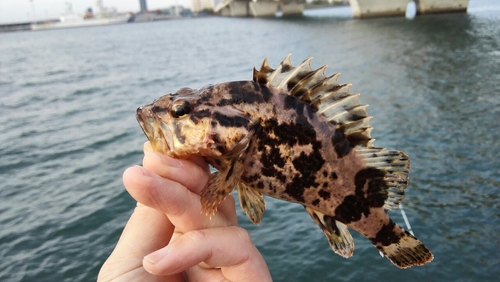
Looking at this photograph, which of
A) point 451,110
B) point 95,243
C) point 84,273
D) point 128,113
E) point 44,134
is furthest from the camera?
point 128,113

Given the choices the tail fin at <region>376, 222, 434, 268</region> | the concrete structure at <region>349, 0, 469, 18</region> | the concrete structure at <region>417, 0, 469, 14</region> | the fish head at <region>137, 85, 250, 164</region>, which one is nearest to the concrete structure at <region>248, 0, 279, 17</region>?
the concrete structure at <region>349, 0, 469, 18</region>

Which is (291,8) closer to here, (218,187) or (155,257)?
(218,187)

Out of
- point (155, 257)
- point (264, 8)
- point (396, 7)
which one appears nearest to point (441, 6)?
point (396, 7)

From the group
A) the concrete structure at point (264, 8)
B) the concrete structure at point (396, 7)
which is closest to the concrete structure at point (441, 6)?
the concrete structure at point (396, 7)

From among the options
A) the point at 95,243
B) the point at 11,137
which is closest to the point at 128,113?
the point at 11,137

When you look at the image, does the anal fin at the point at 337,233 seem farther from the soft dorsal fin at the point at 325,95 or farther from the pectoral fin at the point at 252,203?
the soft dorsal fin at the point at 325,95

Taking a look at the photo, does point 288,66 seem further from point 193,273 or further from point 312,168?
point 193,273

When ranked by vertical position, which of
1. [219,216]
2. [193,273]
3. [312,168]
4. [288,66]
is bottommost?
[193,273]
